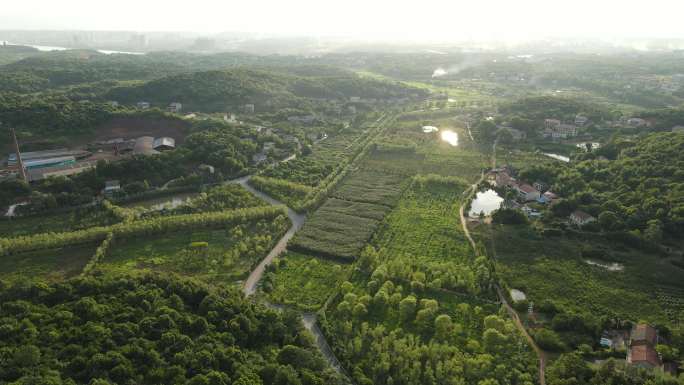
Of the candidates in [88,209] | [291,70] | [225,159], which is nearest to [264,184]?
[225,159]

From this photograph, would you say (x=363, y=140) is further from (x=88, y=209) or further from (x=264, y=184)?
(x=88, y=209)

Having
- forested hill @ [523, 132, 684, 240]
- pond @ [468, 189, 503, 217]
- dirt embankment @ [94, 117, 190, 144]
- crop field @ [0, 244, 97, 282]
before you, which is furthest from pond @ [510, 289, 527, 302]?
dirt embankment @ [94, 117, 190, 144]

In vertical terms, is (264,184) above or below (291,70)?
below

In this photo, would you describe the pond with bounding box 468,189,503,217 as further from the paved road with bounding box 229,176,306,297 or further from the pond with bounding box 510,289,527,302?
the paved road with bounding box 229,176,306,297

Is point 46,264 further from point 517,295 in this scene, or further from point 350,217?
point 517,295

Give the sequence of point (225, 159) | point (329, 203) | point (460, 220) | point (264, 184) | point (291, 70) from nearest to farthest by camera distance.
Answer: point (460, 220) → point (329, 203) → point (264, 184) → point (225, 159) → point (291, 70)

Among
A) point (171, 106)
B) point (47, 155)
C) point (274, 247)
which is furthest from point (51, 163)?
point (274, 247)
